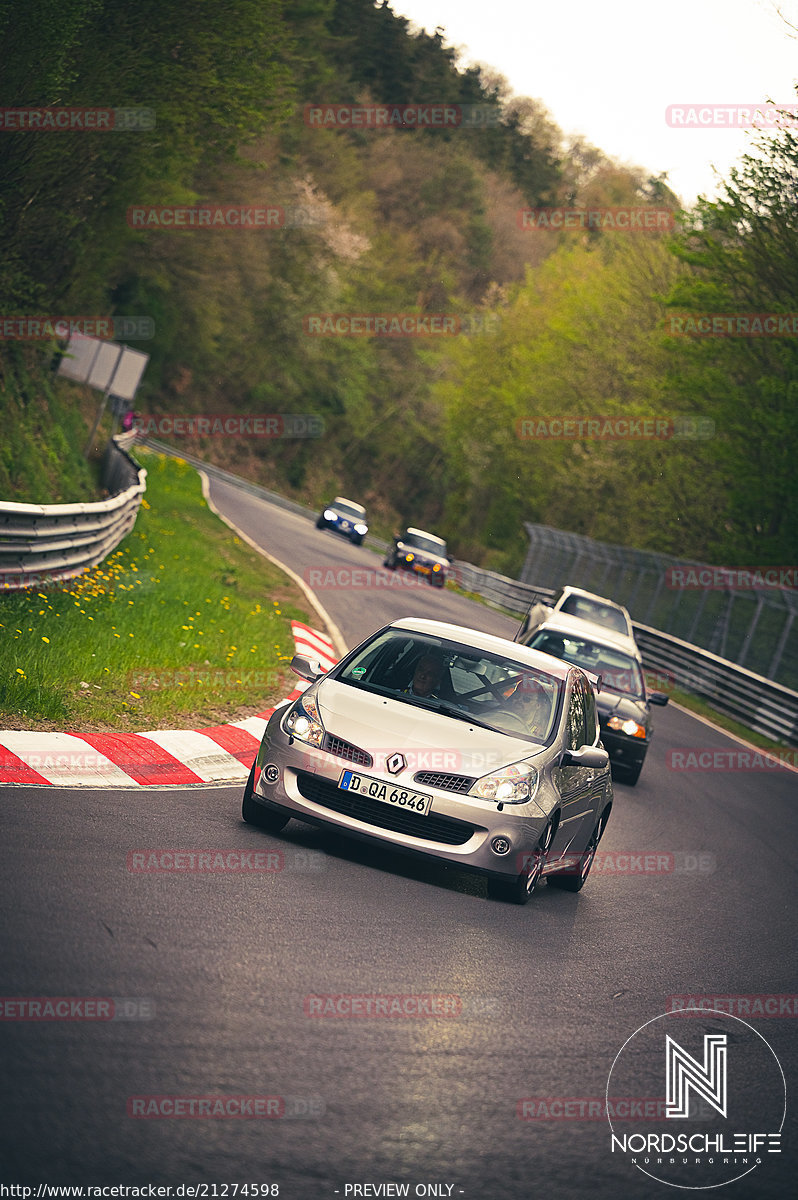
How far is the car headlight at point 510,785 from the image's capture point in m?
7.98

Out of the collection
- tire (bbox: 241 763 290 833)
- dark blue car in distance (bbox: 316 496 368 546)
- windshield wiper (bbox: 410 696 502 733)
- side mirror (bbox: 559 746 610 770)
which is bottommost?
dark blue car in distance (bbox: 316 496 368 546)

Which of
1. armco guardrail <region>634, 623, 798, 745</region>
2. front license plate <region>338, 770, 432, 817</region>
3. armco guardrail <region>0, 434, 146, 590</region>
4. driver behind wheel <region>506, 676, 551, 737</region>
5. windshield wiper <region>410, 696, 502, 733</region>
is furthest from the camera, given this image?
armco guardrail <region>634, 623, 798, 745</region>

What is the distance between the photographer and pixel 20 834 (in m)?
7.04

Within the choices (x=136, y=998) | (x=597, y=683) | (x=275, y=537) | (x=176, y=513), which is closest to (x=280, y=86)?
(x=176, y=513)

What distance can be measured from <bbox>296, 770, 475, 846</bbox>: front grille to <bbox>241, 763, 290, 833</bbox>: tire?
57 cm

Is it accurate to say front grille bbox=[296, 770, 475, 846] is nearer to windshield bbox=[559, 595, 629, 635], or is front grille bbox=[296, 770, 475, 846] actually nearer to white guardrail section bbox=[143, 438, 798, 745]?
white guardrail section bbox=[143, 438, 798, 745]

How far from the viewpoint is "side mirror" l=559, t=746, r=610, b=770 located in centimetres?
874

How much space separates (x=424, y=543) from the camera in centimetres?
4494

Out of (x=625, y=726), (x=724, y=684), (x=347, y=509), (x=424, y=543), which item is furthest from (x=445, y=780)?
(x=347, y=509)

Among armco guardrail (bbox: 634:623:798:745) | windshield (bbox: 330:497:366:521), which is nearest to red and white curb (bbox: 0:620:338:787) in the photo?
armco guardrail (bbox: 634:623:798:745)

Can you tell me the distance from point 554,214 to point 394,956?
106744 millimetres

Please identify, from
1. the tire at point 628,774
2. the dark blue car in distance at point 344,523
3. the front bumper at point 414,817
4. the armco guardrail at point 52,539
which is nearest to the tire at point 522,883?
the front bumper at point 414,817

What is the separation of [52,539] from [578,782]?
26.5ft

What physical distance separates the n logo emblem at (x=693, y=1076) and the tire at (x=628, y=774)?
968cm
